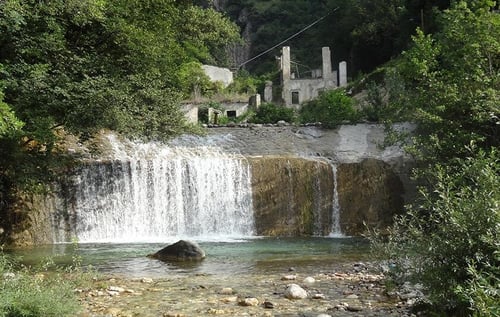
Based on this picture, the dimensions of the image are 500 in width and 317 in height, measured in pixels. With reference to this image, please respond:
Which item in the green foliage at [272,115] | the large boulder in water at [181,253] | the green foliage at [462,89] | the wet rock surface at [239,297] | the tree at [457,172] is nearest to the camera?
the tree at [457,172]

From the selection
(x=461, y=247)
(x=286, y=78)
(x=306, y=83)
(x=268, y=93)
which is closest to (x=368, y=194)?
(x=461, y=247)

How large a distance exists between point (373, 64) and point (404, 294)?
121 feet

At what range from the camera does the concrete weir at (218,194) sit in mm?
18922

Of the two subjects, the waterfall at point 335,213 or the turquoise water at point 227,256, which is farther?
the waterfall at point 335,213

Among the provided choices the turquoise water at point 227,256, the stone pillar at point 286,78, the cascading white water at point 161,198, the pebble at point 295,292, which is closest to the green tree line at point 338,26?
the stone pillar at point 286,78

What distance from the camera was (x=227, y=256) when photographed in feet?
45.1

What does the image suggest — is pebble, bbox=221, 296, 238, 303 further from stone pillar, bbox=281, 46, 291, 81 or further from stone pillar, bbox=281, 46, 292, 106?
stone pillar, bbox=281, 46, 291, 81

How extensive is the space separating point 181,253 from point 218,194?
7.50 metres

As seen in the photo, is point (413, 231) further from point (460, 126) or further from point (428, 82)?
point (428, 82)

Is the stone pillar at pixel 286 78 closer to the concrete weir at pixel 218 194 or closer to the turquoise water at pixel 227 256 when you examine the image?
the concrete weir at pixel 218 194

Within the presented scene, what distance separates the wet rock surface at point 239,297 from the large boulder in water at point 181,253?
7.39 ft

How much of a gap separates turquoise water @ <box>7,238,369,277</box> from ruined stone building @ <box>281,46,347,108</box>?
2534 cm

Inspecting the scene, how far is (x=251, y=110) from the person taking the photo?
1439 inches

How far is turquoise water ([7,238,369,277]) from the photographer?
11555mm
